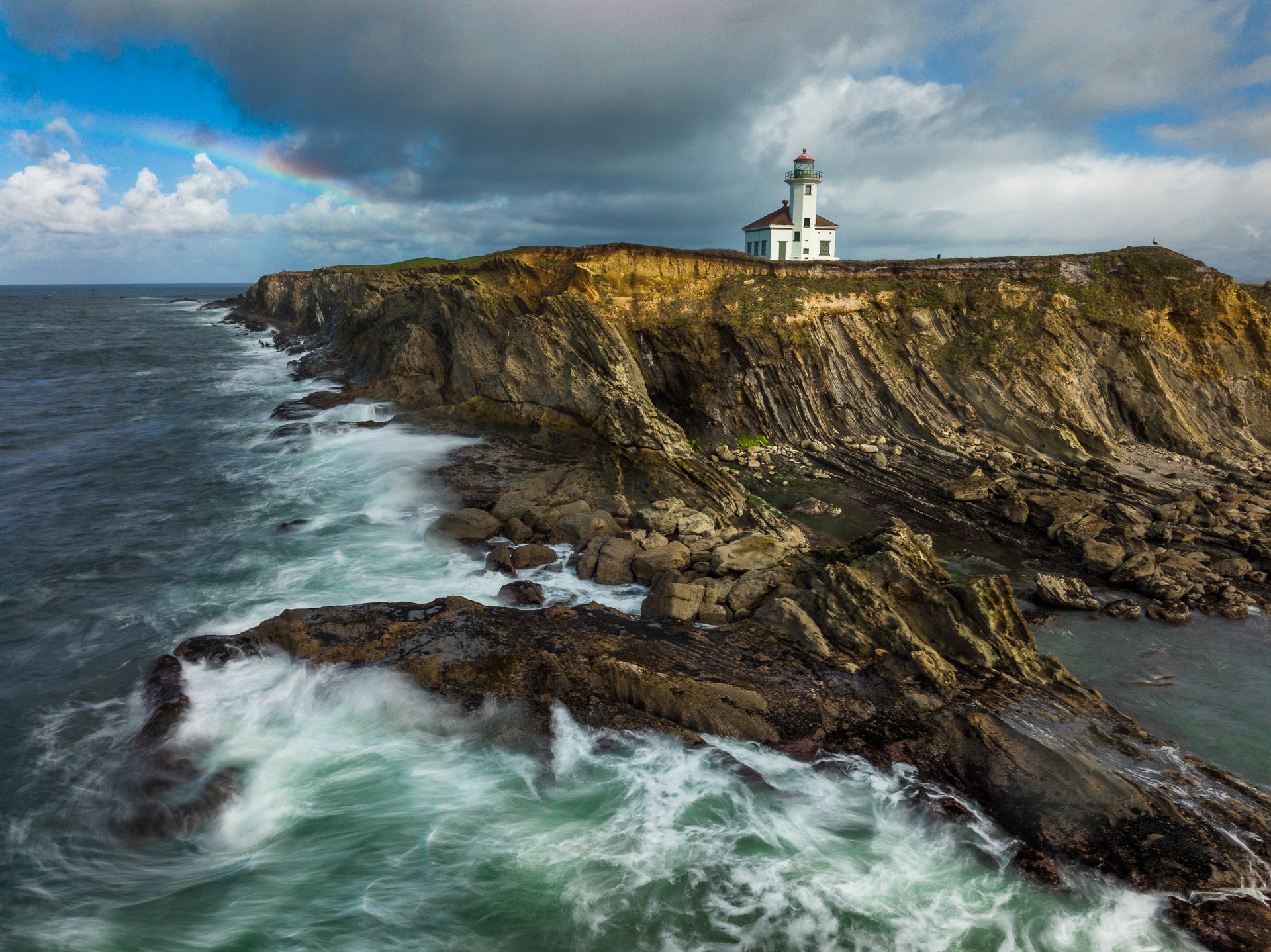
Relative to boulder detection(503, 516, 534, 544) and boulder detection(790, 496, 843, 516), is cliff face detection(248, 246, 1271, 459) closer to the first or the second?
boulder detection(790, 496, 843, 516)

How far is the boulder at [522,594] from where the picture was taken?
60.7 ft

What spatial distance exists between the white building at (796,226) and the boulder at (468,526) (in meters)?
42.0

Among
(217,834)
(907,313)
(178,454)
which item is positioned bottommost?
(217,834)

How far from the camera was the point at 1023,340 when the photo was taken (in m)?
38.8

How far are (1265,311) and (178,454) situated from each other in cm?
5878

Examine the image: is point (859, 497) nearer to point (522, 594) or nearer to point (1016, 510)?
point (1016, 510)

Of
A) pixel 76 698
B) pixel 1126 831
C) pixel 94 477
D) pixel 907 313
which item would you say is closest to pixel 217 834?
pixel 76 698

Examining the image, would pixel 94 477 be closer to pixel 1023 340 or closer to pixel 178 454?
pixel 178 454

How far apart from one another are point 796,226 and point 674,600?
49.6 m

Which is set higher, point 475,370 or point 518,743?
point 475,370

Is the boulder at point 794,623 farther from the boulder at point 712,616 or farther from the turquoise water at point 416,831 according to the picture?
the turquoise water at point 416,831

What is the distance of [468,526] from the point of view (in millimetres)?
23266

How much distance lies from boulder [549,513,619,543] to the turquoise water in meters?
3.26

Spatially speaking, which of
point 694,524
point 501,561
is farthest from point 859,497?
point 501,561
